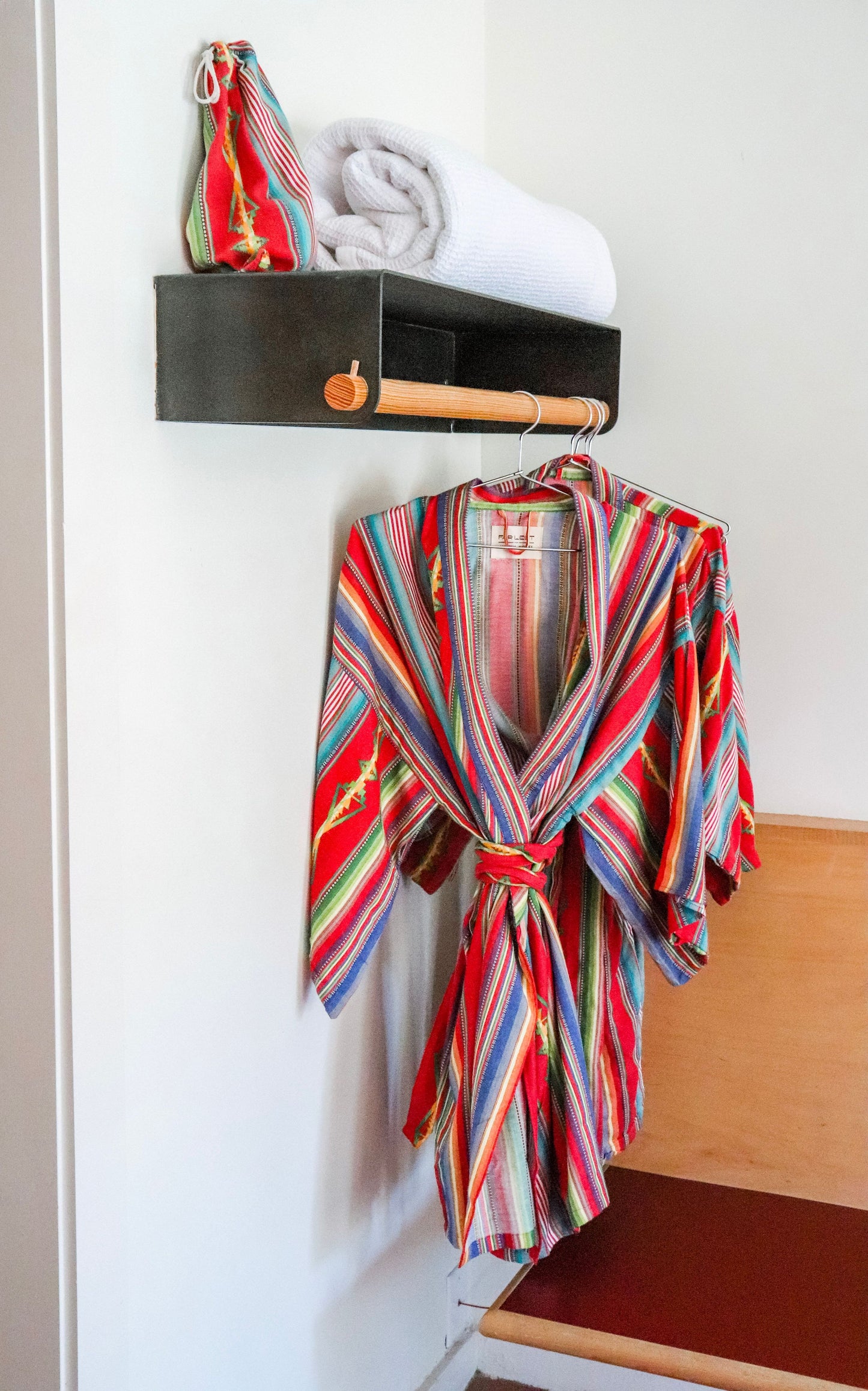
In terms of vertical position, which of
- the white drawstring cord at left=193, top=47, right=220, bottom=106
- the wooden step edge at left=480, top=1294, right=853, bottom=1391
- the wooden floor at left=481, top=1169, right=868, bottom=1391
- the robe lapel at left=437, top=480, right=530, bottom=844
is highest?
the white drawstring cord at left=193, top=47, right=220, bottom=106

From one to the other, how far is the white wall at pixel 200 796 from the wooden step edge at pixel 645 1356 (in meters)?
0.20

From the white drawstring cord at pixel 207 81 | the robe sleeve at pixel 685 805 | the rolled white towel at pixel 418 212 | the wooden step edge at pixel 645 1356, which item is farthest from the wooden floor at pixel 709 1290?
the white drawstring cord at pixel 207 81

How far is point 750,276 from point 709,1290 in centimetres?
125

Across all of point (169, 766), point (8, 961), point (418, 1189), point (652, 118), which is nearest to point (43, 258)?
point (169, 766)

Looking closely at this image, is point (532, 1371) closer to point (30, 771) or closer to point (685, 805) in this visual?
point (685, 805)

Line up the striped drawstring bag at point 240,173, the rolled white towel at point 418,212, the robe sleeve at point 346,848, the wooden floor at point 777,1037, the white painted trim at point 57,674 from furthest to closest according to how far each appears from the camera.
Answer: the wooden floor at point 777,1037 → the robe sleeve at point 346,848 → the rolled white towel at point 418,212 → the striped drawstring bag at point 240,173 → the white painted trim at point 57,674

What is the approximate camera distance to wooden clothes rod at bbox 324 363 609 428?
0.95m

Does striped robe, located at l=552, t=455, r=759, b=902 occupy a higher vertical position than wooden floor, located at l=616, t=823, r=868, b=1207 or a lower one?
higher

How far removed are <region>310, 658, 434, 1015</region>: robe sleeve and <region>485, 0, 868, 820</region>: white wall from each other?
1.89 feet

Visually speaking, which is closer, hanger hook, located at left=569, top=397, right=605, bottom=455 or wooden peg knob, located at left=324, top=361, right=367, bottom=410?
wooden peg knob, located at left=324, top=361, right=367, bottom=410

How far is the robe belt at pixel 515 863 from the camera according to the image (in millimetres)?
1338

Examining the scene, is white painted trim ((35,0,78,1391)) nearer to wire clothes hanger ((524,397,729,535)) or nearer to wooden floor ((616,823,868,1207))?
wire clothes hanger ((524,397,729,535))

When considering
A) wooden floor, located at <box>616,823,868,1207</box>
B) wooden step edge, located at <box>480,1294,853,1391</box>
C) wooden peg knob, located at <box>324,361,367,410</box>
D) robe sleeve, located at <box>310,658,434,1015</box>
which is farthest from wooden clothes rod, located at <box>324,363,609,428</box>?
wooden step edge, located at <box>480,1294,853,1391</box>

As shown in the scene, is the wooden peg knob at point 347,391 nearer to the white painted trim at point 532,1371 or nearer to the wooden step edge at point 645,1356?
the wooden step edge at point 645,1356
